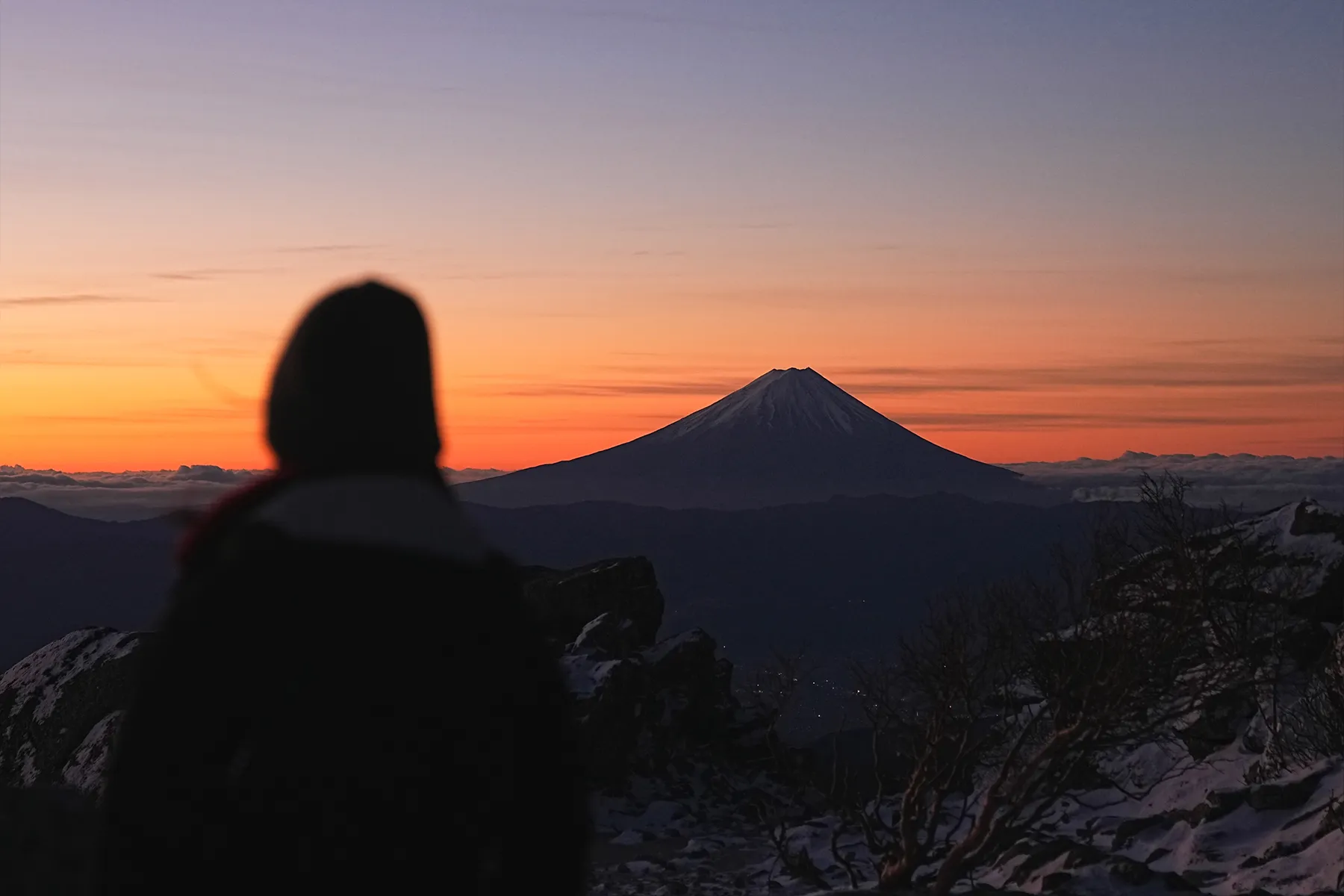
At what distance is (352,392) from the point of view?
2592mm

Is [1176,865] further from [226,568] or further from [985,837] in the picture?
[226,568]

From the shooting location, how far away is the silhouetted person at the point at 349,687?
2.30 meters

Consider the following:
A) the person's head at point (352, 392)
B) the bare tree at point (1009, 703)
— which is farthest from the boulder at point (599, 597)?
the person's head at point (352, 392)

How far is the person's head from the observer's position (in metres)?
2.58

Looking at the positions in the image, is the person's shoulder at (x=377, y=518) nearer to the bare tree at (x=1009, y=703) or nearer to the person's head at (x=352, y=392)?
the person's head at (x=352, y=392)

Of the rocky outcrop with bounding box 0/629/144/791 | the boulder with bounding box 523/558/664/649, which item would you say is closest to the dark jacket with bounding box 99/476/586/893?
the rocky outcrop with bounding box 0/629/144/791

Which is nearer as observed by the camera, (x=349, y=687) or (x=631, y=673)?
(x=349, y=687)

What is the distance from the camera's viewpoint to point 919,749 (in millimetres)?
13891

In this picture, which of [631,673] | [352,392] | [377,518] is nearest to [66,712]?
[631,673]

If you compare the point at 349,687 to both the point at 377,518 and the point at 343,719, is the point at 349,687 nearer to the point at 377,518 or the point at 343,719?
the point at 343,719

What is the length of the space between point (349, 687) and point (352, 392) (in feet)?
1.89

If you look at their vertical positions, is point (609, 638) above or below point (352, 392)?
below

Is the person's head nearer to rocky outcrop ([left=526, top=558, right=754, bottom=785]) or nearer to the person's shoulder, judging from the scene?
the person's shoulder

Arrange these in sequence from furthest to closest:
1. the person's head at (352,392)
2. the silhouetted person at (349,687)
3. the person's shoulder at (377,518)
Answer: the person's head at (352,392)
the person's shoulder at (377,518)
the silhouetted person at (349,687)
